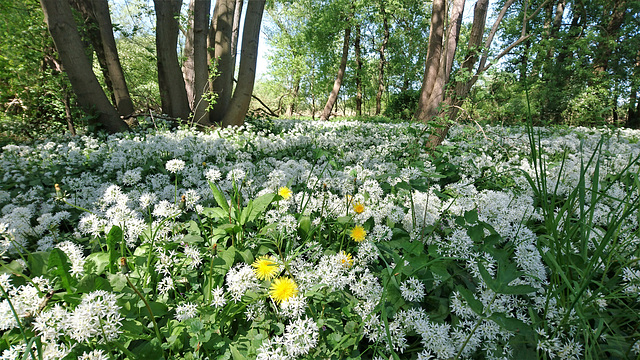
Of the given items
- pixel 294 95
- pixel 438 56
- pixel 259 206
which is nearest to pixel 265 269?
pixel 259 206

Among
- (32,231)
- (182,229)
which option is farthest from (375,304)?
(32,231)

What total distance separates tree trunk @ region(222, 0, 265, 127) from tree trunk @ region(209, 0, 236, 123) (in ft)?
1.28

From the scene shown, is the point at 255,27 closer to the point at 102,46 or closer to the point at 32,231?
the point at 102,46

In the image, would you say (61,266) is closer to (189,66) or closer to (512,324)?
(512,324)

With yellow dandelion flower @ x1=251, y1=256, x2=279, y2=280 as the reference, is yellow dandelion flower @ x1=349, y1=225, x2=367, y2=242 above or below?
above

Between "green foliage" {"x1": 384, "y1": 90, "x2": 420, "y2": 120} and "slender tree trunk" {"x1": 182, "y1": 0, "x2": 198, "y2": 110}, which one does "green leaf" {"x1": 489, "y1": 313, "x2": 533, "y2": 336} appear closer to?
"slender tree trunk" {"x1": 182, "y1": 0, "x2": 198, "y2": 110}

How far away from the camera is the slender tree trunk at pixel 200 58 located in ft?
18.9

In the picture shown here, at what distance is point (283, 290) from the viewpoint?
1.32 meters

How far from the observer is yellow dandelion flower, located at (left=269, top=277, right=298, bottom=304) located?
4.28ft

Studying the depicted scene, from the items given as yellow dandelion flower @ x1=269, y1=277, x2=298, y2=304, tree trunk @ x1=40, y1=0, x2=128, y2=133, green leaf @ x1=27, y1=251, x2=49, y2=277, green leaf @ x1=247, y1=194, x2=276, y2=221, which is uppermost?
tree trunk @ x1=40, y1=0, x2=128, y2=133

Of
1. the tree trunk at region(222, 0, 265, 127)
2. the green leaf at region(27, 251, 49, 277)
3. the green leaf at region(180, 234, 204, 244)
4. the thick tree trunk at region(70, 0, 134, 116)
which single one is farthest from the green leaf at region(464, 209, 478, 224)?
the thick tree trunk at region(70, 0, 134, 116)

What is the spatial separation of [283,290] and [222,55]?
21.0ft

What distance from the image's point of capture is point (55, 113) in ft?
19.2

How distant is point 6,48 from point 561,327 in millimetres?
8871
